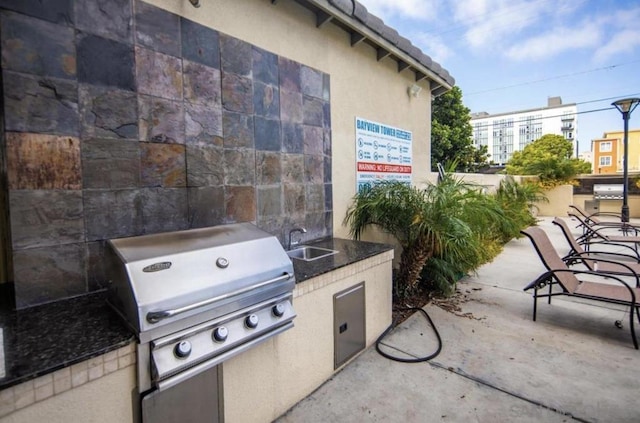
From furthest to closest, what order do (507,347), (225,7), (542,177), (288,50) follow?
(542,177)
(288,50)
(507,347)
(225,7)

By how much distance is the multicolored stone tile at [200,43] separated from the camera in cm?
254

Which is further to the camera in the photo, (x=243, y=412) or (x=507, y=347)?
(x=507, y=347)

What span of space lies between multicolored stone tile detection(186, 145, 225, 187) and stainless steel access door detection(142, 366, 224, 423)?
1497mm

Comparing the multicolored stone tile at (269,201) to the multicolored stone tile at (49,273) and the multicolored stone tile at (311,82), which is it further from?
the multicolored stone tile at (49,273)

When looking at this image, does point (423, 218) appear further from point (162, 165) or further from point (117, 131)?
point (117, 131)

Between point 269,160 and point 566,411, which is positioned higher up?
point 269,160

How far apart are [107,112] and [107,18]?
0.64 metres

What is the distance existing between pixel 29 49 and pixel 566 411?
4278 mm

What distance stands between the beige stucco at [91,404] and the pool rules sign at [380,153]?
3593 mm

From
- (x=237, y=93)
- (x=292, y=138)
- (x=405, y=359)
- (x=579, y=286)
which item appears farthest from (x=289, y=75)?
(x=579, y=286)

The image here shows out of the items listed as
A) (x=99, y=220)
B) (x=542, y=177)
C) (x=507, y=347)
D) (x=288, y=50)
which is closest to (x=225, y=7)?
(x=288, y=50)

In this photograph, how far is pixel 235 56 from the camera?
291 cm

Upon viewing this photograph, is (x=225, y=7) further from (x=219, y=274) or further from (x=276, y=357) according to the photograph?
(x=276, y=357)

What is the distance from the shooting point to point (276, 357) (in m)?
2.23
